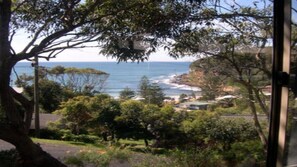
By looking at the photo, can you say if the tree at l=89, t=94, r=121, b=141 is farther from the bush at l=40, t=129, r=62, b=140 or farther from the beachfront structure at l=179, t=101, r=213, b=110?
the bush at l=40, t=129, r=62, b=140

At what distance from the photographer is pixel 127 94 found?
594cm

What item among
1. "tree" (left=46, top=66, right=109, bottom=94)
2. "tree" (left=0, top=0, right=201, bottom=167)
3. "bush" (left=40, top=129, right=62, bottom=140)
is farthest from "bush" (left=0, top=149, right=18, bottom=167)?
"tree" (left=46, top=66, right=109, bottom=94)

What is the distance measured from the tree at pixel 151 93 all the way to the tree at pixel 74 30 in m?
1.61

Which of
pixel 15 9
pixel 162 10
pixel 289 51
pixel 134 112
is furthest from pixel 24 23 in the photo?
pixel 289 51

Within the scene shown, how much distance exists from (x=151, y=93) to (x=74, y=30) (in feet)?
7.44

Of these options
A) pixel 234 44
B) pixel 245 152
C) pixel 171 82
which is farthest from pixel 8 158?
pixel 234 44

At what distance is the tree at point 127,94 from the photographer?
5840 millimetres

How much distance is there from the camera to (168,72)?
4.41 m

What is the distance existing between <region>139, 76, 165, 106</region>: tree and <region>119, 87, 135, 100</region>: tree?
154 millimetres

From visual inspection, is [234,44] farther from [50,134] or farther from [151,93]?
[50,134]

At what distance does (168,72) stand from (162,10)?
3.18 ft

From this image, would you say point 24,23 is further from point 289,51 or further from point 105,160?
point 289,51

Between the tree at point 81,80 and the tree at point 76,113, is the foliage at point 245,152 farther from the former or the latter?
the tree at point 81,80

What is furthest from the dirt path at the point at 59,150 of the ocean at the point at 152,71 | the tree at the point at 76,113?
the ocean at the point at 152,71
